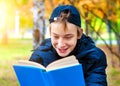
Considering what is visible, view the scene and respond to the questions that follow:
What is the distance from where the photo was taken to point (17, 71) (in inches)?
80.2

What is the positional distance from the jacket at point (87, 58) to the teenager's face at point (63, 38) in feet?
0.27

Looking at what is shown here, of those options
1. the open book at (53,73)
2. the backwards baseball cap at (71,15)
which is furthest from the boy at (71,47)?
the open book at (53,73)

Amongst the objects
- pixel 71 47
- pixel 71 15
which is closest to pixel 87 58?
pixel 71 47

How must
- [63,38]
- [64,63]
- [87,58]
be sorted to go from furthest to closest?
[87,58]
[63,38]
[64,63]

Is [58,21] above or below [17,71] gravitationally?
above

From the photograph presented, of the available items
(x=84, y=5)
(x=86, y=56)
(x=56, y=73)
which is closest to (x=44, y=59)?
(x=86, y=56)

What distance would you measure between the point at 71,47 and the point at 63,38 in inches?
3.3

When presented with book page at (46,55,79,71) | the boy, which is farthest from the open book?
the boy

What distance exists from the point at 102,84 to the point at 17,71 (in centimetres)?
47

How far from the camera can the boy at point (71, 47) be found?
2.06 m

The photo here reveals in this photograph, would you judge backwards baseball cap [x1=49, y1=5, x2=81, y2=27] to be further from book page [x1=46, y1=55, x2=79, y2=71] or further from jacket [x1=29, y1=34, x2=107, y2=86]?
book page [x1=46, y1=55, x2=79, y2=71]

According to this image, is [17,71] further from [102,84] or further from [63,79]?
[102,84]

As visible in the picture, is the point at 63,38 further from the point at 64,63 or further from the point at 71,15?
the point at 64,63

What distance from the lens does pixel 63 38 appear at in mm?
2061
